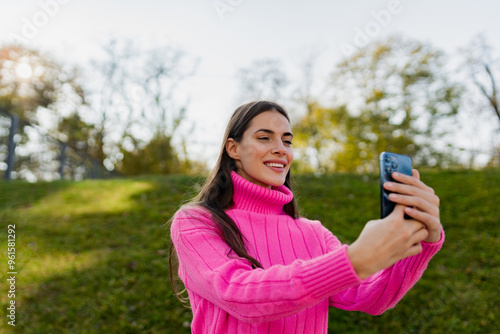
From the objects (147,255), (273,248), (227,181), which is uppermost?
(227,181)

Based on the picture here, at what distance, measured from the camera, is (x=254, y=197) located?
177cm

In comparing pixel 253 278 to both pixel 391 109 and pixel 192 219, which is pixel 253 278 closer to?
pixel 192 219

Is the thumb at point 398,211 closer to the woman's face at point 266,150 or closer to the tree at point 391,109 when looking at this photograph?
the woman's face at point 266,150

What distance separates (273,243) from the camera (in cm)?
169

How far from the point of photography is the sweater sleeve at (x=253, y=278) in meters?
0.99

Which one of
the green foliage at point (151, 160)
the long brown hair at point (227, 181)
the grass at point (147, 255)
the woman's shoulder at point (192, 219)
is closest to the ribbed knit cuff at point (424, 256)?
the long brown hair at point (227, 181)

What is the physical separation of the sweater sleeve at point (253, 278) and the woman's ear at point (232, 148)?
54 centimetres

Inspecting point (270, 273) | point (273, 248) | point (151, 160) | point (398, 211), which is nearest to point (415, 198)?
point (398, 211)

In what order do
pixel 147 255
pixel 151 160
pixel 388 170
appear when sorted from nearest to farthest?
1. pixel 388 170
2. pixel 147 255
3. pixel 151 160

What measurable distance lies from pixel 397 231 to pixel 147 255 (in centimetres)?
532

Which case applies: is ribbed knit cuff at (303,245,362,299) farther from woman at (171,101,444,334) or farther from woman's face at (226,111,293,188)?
woman's face at (226,111,293,188)

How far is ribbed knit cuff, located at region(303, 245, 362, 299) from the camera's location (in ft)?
3.16

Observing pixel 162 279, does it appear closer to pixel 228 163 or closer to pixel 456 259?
pixel 228 163

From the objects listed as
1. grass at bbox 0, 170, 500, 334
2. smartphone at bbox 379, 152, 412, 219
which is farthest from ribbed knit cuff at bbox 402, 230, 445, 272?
grass at bbox 0, 170, 500, 334
